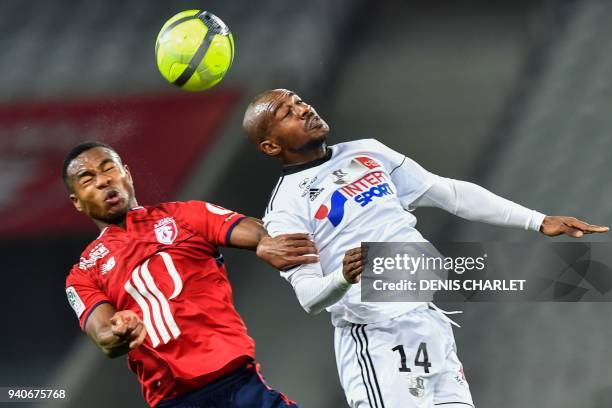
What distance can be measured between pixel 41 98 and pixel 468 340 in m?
2.53

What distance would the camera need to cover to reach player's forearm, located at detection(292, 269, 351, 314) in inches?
117

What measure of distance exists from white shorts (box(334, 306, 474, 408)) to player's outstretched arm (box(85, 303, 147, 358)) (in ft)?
2.59

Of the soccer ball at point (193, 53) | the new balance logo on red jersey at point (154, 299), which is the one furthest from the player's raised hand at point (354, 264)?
the soccer ball at point (193, 53)

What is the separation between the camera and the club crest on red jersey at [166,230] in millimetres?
3299

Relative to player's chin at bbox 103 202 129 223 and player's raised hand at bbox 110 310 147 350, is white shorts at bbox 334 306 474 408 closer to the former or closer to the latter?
player's raised hand at bbox 110 310 147 350

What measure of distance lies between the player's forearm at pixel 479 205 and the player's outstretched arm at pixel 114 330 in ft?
4.00

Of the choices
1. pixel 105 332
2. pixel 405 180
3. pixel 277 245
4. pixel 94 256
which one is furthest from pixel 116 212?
pixel 405 180

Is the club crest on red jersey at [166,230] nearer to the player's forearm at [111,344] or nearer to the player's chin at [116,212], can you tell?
the player's chin at [116,212]

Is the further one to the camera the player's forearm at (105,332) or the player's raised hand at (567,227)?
the player's raised hand at (567,227)

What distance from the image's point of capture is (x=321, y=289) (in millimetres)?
3043

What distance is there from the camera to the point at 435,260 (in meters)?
3.52

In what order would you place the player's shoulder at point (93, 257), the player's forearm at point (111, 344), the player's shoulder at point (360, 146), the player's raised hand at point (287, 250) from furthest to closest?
the player's shoulder at point (360, 146)
the player's shoulder at point (93, 257)
the player's raised hand at point (287, 250)
the player's forearm at point (111, 344)

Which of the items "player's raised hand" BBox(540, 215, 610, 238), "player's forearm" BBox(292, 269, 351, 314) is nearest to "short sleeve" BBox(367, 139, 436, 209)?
"player's raised hand" BBox(540, 215, 610, 238)

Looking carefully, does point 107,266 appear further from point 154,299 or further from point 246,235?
point 246,235
